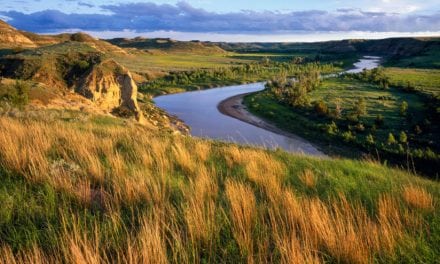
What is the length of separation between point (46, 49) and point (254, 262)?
101ft

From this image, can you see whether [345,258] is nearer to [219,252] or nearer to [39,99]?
[219,252]

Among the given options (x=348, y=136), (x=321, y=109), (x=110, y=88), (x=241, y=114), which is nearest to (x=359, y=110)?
(x=321, y=109)

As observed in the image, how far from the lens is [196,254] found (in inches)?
143

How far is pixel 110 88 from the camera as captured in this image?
1190 inches

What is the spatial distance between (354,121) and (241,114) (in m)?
14.2

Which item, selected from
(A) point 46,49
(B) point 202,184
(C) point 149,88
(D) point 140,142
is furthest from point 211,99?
(B) point 202,184

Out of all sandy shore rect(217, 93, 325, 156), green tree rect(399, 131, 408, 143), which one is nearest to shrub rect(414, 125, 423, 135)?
green tree rect(399, 131, 408, 143)

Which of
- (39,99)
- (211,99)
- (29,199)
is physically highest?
(29,199)

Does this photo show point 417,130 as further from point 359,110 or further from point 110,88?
point 110,88

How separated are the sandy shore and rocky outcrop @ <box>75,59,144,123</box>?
15.7 m

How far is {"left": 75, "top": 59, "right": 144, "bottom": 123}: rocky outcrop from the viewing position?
28.6m

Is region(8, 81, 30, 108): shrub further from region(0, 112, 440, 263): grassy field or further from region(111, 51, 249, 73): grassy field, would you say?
region(111, 51, 249, 73): grassy field

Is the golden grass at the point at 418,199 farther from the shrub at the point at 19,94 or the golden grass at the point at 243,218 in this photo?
the shrub at the point at 19,94

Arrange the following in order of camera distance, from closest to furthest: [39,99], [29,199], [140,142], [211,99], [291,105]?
1. [29,199]
2. [140,142]
3. [39,99]
4. [291,105]
5. [211,99]
